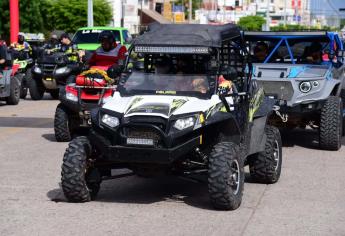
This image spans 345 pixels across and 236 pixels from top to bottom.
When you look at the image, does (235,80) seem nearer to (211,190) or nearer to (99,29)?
(211,190)

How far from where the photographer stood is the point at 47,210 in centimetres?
796

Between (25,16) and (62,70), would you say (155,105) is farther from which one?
(25,16)

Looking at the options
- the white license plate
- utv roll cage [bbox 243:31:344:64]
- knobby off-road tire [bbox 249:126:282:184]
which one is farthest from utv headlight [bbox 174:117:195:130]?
utv roll cage [bbox 243:31:344:64]

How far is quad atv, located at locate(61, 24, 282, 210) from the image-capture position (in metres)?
7.72

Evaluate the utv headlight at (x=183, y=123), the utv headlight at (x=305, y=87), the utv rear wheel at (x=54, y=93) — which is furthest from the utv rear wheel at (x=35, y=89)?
the utv headlight at (x=183, y=123)

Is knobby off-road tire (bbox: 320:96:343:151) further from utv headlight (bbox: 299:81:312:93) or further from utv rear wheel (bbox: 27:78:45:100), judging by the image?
utv rear wheel (bbox: 27:78:45:100)

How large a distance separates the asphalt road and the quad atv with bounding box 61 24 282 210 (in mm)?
269

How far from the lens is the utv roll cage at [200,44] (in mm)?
8492

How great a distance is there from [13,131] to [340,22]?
470 ft

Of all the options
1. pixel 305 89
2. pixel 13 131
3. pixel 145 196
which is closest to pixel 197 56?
pixel 145 196

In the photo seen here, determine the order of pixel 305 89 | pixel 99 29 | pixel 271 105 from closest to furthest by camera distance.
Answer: pixel 271 105 → pixel 305 89 → pixel 99 29

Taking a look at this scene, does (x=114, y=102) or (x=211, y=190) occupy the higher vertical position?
(x=114, y=102)

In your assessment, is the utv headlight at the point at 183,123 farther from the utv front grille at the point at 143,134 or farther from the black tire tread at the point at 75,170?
the black tire tread at the point at 75,170

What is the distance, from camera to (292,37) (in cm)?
1392
